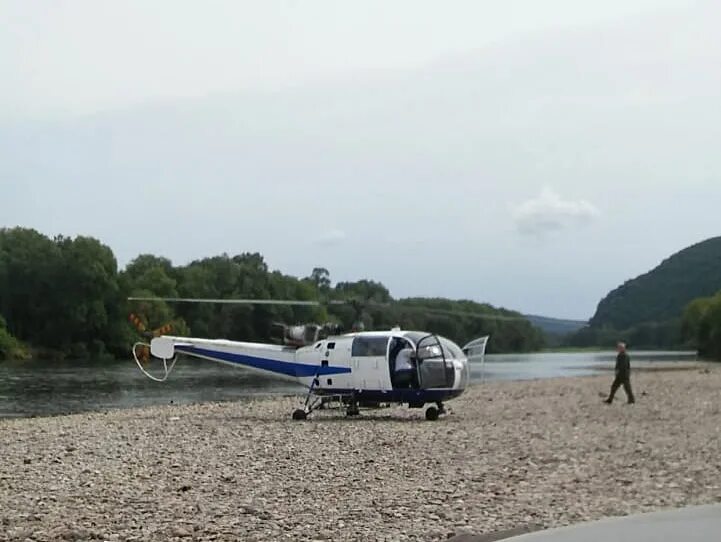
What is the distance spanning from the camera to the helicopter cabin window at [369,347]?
20453mm

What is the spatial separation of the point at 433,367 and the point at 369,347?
4.64ft

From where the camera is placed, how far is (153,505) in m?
9.49

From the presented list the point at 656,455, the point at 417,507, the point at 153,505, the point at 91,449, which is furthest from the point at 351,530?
the point at 91,449

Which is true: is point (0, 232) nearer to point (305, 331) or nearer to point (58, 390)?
point (58, 390)

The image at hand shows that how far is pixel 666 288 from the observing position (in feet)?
589

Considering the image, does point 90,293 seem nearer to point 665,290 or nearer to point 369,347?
point 369,347

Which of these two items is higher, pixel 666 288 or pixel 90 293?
pixel 666 288

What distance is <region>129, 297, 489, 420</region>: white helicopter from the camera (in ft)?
66.3

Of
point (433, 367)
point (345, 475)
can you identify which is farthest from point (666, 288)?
point (345, 475)

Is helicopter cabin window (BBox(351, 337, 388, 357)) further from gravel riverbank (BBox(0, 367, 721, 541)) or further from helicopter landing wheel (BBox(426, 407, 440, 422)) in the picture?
helicopter landing wheel (BBox(426, 407, 440, 422))

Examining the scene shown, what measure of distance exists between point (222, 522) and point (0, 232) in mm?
89522

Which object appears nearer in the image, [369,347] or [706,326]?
[369,347]

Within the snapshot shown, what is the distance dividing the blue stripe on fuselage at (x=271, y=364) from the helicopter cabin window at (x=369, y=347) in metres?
0.45

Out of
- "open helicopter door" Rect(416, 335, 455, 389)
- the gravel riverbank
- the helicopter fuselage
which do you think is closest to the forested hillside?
the helicopter fuselage
